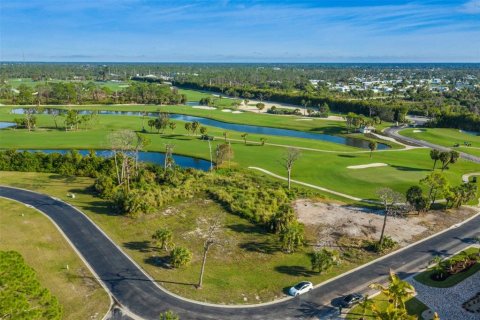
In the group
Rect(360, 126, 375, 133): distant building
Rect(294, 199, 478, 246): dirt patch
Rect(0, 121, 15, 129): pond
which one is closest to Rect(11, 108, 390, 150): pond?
Rect(360, 126, 375, 133): distant building

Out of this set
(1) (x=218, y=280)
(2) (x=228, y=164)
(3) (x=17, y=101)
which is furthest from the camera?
(3) (x=17, y=101)


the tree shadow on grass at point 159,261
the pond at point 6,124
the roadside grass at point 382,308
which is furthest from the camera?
the pond at point 6,124

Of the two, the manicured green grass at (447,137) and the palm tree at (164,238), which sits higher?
the manicured green grass at (447,137)

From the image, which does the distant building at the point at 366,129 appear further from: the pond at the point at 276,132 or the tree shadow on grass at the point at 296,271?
the tree shadow on grass at the point at 296,271

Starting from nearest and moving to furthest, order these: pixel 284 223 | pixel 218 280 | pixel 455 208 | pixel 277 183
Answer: pixel 218 280, pixel 284 223, pixel 455 208, pixel 277 183

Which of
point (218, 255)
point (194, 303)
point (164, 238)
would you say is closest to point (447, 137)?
point (218, 255)

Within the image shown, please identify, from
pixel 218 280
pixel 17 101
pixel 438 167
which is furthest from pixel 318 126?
pixel 17 101

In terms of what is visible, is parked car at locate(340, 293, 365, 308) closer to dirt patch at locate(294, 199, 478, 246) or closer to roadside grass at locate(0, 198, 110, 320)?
dirt patch at locate(294, 199, 478, 246)

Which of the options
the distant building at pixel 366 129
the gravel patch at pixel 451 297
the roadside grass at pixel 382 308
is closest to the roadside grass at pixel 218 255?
the roadside grass at pixel 382 308

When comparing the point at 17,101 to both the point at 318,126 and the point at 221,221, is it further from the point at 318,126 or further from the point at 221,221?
the point at 221,221
